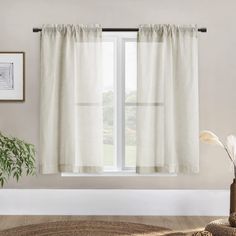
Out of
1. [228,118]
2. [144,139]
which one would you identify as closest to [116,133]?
[144,139]

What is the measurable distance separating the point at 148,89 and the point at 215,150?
963 millimetres

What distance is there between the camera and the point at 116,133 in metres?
6.04

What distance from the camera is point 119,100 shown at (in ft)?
19.8

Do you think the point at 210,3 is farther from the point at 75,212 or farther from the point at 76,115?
the point at 75,212

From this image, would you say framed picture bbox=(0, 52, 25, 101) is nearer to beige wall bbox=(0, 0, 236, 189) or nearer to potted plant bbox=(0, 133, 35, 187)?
beige wall bbox=(0, 0, 236, 189)

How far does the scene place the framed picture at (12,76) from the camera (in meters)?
5.87

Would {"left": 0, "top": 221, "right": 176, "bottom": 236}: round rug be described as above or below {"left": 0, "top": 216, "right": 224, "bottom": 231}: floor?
above

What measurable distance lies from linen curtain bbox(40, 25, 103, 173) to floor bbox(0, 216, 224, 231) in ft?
1.61

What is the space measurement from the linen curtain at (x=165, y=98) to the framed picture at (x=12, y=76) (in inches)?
48.3

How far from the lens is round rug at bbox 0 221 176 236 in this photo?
15.9ft

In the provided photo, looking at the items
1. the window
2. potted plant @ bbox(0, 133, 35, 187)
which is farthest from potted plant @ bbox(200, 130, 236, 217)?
potted plant @ bbox(0, 133, 35, 187)

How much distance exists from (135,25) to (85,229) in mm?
2218

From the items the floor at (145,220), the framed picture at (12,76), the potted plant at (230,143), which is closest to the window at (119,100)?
the floor at (145,220)

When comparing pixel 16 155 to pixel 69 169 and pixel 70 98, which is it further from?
pixel 70 98
